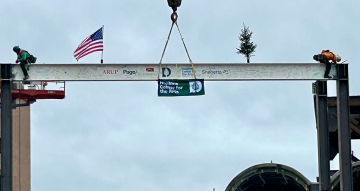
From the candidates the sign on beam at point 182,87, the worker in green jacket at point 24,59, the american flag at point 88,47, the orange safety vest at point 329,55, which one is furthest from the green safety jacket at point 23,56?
the orange safety vest at point 329,55

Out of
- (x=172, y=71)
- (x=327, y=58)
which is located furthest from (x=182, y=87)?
(x=327, y=58)


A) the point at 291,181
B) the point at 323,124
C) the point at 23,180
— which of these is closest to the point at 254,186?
the point at 291,181

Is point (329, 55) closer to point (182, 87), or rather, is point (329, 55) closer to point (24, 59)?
point (182, 87)

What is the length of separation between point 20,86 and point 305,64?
2905 centimetres

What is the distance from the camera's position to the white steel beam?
26969 mm

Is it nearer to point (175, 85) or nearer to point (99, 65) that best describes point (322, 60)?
point (175, 85)

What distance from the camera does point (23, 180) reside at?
193 feet

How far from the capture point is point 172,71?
1069 inches

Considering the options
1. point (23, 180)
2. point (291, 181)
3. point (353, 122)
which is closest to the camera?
point (291, 181)

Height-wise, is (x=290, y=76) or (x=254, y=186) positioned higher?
(x=290, y=76)

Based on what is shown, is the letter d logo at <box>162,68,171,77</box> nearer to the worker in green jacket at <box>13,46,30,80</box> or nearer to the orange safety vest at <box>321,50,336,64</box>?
the worker in green jacket at <box>13,46,30,80</box>

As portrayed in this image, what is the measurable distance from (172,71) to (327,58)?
5.40 m

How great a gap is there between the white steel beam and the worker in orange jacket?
8.6 inches

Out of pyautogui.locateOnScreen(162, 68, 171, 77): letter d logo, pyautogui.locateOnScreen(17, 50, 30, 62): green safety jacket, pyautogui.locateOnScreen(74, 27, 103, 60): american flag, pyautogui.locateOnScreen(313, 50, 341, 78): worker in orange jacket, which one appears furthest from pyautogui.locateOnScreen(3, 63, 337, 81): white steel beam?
pyautogui.locateOnScreen(74, 27, 103, 60): american flag
